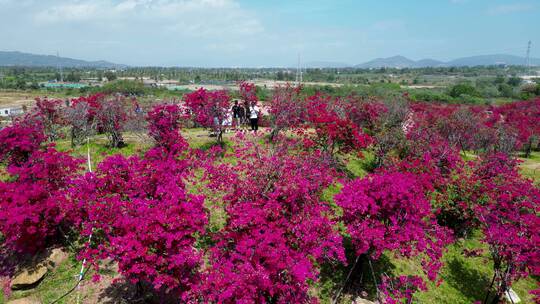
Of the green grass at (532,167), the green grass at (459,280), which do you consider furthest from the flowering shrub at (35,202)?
the green grass at (532,167)

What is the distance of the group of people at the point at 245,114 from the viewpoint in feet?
50.2

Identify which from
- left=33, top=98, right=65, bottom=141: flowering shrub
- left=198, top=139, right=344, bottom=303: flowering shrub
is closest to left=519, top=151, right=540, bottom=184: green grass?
left=198, top=139, right=344, bottom=303: flowering shrub

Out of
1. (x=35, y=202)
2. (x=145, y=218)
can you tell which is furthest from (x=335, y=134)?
(x=35, y=202)

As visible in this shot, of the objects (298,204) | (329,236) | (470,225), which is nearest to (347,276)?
(329,236)

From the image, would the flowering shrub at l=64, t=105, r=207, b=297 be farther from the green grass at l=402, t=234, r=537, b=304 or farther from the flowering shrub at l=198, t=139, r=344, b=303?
the green grass at l=402, t=234, r=537, b=304

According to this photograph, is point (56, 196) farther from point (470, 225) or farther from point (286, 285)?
point (470, 225)

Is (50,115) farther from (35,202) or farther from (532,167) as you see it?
(532,167)

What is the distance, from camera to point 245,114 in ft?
54.7

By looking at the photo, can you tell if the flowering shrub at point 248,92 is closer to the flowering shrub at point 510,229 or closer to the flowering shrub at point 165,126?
the flowering shrub at point 165,126

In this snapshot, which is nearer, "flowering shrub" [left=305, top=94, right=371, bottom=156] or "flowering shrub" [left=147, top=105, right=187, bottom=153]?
"flowering shrub" [left=147, top=105, right=187, bottom=153]

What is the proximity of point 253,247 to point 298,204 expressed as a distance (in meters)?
1.93

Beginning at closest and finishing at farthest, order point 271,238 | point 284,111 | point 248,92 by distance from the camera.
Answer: point 271,238
point 284,111
point 248,92

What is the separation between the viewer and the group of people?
1530 cm

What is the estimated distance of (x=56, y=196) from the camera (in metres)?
6.88
